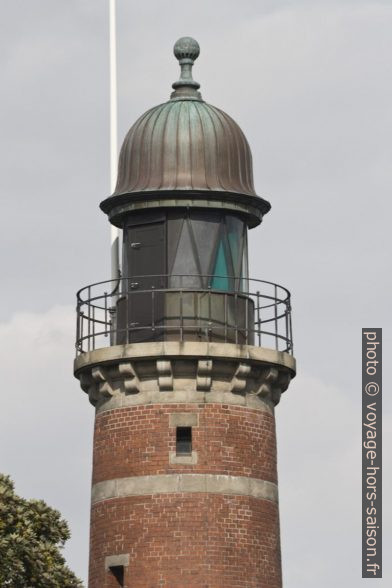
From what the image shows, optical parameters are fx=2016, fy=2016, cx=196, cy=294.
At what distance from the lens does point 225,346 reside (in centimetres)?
4447

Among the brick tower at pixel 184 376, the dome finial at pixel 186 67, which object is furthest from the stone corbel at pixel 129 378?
the dome finial at pixel 186 67

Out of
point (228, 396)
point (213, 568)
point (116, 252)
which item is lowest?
point (213, 568)

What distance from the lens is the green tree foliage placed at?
44.2 m

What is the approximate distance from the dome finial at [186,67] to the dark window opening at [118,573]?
11.0 metres

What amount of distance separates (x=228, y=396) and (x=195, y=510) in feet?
8.97

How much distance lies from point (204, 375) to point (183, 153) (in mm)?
5148

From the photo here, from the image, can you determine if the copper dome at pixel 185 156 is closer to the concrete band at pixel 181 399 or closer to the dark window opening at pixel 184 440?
the concrete band at pixel 181 399

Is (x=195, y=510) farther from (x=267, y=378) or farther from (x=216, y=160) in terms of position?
(x=216, y=160)

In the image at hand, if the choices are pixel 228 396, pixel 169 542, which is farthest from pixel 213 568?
pixel 228 396

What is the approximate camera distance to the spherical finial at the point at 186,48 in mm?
46938

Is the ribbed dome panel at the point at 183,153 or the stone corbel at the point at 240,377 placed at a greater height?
the ribbed dome panel at the point at 183,153

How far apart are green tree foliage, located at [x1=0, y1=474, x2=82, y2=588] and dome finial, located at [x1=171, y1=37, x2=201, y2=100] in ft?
32.2

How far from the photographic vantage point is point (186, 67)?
47188mm

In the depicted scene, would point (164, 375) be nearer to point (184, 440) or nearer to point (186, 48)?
Result: point (184, 440)
